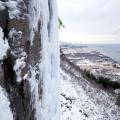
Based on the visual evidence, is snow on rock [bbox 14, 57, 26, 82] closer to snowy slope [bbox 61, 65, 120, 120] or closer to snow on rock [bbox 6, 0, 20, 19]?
snow on rock [bbox 6, 0, 20, 19]

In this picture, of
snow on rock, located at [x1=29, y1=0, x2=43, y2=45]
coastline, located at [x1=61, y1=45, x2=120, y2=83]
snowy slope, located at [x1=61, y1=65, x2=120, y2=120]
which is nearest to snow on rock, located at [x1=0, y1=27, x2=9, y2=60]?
snow on rock, located at [x1=29, y1=0, x2=43, y2=45]

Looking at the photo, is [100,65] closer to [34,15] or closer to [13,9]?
[34,15]

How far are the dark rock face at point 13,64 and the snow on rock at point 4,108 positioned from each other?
0.48 feet

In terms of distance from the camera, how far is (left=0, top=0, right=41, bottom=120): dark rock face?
3.69 meters

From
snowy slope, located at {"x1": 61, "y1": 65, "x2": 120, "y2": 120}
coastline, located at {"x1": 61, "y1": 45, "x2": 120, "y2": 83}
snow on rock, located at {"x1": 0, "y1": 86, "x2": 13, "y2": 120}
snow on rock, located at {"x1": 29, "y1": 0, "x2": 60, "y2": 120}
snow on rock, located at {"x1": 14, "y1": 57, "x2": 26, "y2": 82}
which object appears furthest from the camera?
coastline, located at {"x1": 61, "y1": 45, "x2": 120, "y2": 83}

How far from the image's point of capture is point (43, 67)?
197 inches

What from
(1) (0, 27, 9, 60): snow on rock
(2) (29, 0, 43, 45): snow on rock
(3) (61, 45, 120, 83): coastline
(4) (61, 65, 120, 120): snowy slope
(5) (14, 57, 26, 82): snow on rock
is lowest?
(3) (61, 45, 120, 83): coastline

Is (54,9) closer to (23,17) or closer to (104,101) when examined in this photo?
(23,17)

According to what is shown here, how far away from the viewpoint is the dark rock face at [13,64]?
3693mm

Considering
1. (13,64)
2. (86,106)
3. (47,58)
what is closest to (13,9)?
(13,64)

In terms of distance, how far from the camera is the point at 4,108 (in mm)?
Result: 3412

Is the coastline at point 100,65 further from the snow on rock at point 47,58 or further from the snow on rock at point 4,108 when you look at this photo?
the snow on rock at point 4,108

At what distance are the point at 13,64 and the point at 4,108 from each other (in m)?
0.67

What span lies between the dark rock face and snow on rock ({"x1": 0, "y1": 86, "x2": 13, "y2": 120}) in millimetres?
145
